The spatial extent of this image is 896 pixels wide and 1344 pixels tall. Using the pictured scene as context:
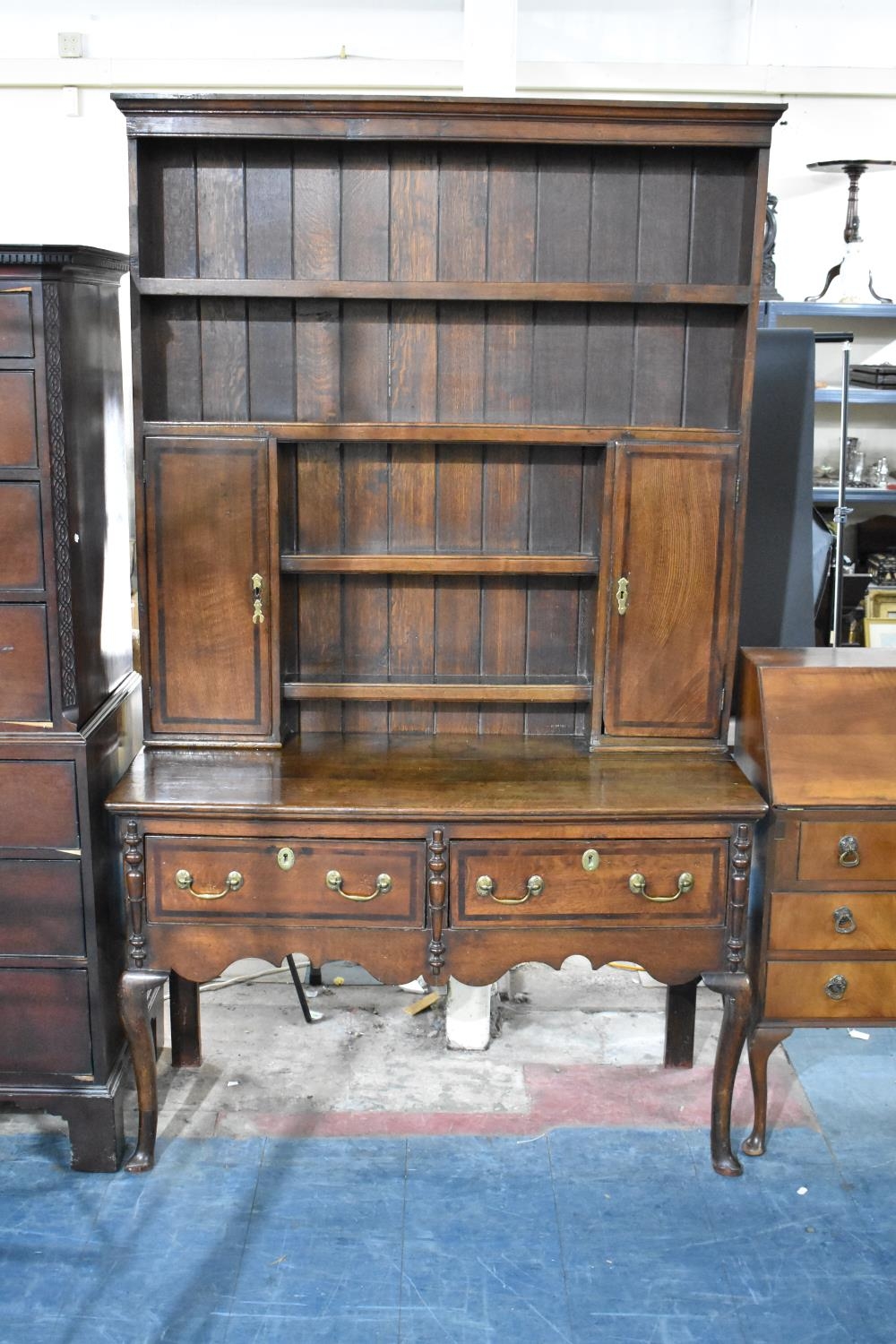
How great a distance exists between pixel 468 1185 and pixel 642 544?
4.58 feet

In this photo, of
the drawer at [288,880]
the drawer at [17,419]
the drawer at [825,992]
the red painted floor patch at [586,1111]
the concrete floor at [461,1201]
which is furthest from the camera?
the red painted floor patch at [586,1111]

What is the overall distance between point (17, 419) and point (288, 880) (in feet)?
3.39

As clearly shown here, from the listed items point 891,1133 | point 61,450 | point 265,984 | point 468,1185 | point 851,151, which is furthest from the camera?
point 851,151

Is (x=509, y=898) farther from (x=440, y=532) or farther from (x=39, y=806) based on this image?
(x=39, y=806)

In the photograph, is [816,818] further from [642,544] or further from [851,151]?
[851,151]

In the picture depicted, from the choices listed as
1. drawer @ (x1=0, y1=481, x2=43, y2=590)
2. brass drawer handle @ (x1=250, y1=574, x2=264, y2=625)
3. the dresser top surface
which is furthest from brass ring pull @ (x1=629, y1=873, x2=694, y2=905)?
drawer @ (x1=0, y1=481, x2=43, y2=590)

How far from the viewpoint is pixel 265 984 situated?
3449 mm

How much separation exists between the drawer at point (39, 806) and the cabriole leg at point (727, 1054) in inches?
52.1

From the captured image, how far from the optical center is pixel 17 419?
2.39 metres

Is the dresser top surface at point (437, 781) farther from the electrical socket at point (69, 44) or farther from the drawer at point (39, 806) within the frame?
the electrical socket at point (69, 44)

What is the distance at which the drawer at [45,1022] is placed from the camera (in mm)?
2596

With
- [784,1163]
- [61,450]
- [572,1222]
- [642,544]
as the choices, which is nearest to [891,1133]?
[784,1163]

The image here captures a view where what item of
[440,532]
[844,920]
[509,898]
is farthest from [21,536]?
[844,920]

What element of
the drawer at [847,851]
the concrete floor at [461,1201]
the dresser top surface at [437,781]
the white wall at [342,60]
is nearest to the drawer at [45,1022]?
the concrete floor at [461,1201]
